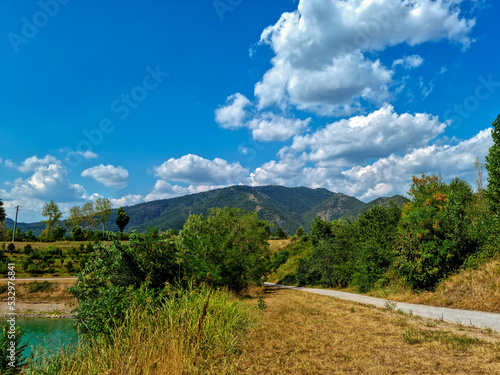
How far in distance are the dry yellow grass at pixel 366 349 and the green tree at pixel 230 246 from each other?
5262 mm

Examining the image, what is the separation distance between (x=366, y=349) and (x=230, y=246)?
15.7 metres

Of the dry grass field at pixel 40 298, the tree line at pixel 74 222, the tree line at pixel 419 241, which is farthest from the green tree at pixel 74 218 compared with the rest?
the tree line at pixel 419 241

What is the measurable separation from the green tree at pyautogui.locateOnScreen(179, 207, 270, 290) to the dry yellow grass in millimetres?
5262

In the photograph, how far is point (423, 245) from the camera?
49.8ft

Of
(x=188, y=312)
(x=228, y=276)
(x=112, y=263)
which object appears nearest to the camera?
(x=188, y=312)

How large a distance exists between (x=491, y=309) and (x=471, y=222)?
19.8ft

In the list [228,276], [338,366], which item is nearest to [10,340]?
[338,366]

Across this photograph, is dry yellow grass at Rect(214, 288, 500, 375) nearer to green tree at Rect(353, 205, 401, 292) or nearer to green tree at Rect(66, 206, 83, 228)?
green tree at Rect(353, 205, 401, 292)

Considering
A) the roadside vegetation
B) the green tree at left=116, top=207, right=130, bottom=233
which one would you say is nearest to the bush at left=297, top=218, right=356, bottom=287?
the roadside vegetation

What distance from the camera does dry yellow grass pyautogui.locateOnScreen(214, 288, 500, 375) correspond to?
15.5 feet

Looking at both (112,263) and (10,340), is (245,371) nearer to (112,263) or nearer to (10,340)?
(10,340)

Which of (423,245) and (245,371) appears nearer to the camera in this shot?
(245,371)

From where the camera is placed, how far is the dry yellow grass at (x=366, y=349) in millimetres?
4715

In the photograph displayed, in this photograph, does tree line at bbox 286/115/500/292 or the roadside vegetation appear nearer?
the roadside vegetation
